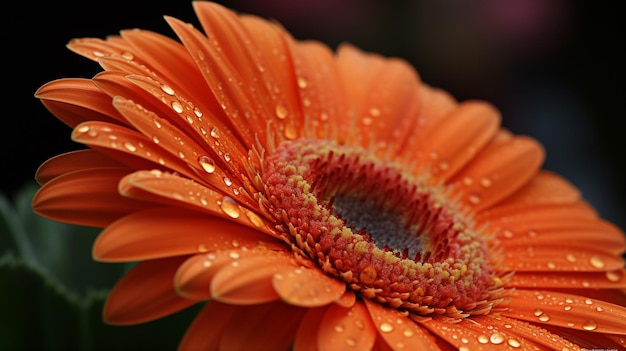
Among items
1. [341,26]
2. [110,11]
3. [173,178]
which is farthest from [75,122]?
[341,26]

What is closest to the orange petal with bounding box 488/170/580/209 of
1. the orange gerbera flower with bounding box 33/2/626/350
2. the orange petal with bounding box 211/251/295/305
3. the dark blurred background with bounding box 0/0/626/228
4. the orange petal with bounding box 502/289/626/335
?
the orange gerbera flower with bounding box 33/2/626/350

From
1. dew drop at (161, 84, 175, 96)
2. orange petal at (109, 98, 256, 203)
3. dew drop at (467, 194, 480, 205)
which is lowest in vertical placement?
orange petal at (109, 98, 256, 203)

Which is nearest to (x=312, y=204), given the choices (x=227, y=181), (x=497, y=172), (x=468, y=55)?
(x=227, y=181)

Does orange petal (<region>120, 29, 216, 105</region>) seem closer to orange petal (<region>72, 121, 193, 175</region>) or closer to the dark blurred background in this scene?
orange petal (<region>72, 121, 193, 175</region>)

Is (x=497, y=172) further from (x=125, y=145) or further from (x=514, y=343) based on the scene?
(x=125, y=145)

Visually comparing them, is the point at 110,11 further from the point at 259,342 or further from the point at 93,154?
the point at 259,342

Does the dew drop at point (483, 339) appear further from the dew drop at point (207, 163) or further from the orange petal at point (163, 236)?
the dew drop at point (207, 163)
